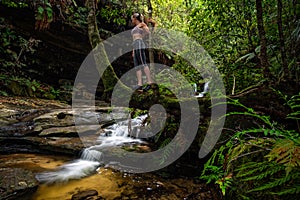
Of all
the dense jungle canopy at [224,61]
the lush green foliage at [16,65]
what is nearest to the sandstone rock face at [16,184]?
the dense jungle canopy at [224,61]

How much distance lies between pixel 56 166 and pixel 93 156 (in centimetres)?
69

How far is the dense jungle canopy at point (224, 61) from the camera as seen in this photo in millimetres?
1345

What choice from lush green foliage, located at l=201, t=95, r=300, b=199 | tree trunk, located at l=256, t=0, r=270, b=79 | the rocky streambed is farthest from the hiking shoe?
lush green foliage, located at l=201, t=95, r=300, b=199

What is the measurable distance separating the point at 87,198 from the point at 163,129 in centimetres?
194

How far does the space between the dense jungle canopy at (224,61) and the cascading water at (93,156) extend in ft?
3.92

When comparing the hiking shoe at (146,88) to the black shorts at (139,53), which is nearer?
the hiking shoe at (146,88)

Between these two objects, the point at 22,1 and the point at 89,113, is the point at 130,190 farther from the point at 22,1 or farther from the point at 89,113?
the point at 22,1

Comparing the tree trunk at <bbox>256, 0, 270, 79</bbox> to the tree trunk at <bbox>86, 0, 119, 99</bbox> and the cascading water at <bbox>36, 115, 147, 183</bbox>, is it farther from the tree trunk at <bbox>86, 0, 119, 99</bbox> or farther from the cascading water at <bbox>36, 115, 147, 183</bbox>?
the cascading water at <bbox>36, 115, 147, 183</bbox>

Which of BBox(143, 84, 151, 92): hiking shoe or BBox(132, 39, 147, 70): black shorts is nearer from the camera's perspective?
BBox(143, 84, 151, 92): hiking shoe

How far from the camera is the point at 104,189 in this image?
312 cm

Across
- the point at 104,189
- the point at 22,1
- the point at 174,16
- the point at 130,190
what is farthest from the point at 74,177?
the point at 174,16

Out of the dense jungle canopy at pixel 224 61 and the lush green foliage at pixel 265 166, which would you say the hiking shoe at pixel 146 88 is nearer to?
the dense jungle canopy at pixel 224 61

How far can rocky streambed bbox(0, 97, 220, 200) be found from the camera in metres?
2.96

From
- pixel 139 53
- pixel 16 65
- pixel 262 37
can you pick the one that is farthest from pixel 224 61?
pixel 16 65
